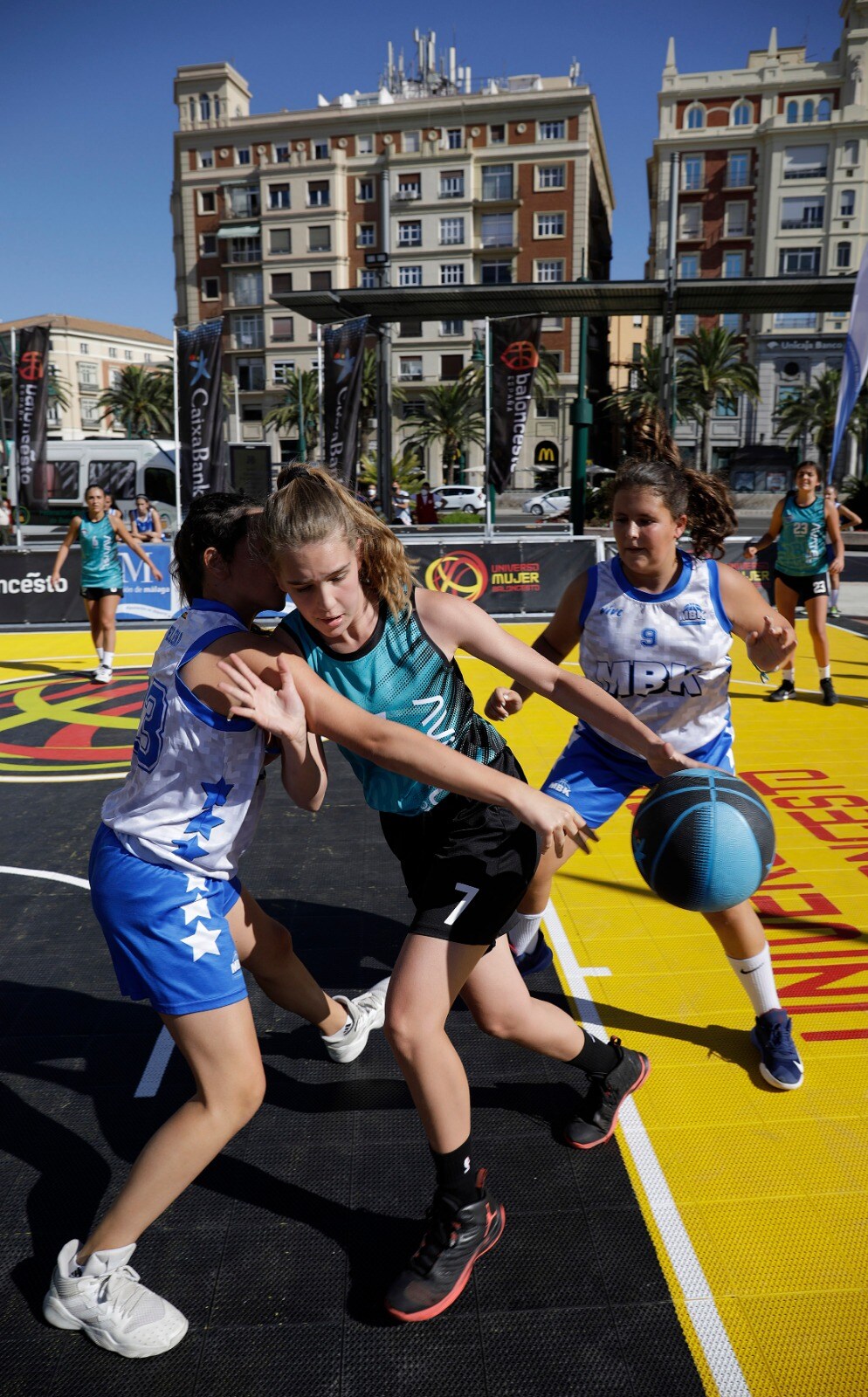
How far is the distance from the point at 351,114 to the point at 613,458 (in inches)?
1144

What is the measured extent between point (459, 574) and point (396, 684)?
1209 cm

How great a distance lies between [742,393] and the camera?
58.7 m

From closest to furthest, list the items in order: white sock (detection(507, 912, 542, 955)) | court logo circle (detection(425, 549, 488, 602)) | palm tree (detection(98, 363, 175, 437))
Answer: white sock (detection(507, 912, 542, 955)) < court logo circle (detection(425, 549, 488, 602)) < palm tree (detection(98, 363, 175, 437))

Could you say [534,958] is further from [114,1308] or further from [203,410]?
[203,410]

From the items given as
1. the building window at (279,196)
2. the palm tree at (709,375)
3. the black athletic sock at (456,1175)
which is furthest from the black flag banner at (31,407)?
the building window at (279,196)

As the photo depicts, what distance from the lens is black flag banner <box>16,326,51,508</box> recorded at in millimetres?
17281

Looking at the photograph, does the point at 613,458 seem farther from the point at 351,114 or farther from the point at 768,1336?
the point at 768,1336

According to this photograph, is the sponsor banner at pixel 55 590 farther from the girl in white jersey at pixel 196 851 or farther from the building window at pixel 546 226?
the building window at pixel 546 226

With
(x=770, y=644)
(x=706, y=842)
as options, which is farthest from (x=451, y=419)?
(x=706, y=842)

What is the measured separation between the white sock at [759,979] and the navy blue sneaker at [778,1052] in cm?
3

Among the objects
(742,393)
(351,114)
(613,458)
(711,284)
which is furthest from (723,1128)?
(351,114)

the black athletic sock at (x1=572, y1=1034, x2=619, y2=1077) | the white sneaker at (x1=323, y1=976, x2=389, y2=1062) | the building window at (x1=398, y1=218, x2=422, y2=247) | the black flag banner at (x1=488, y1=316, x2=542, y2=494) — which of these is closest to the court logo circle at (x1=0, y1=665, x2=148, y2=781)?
the white sneaker at (x1=323, y1=976, x2=389, y2=1062)

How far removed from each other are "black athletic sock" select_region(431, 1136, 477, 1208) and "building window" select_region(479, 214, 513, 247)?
65764mm

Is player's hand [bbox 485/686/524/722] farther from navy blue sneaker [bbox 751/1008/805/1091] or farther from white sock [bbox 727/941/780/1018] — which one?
navy blue sneaker [bbox 751/1008/805/1091]
